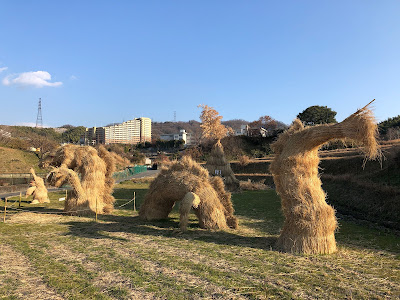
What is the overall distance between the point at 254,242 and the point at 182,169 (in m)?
3.71

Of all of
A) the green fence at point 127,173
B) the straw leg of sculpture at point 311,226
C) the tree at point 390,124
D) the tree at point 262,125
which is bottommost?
the green fence at point 127,173

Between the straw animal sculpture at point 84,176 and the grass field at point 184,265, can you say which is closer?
the grass field at point 184,265

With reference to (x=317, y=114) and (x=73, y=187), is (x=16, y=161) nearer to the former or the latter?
(x=73, y=187)

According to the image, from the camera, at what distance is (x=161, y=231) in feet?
29.2

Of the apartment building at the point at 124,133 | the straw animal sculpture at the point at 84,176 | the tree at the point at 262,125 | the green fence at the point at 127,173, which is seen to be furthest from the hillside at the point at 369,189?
the apartment building at the point at 124,133

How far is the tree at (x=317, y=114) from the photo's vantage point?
49.2 meters

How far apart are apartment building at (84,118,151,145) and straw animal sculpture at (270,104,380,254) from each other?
10394cm

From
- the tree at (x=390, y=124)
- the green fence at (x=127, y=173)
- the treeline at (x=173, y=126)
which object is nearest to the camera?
the green fence at (x=127, y=173)

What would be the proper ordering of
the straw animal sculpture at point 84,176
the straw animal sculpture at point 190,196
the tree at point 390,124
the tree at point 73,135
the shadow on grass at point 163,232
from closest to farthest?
the shadow on grass at point 163,232 < the straw animal sculpture at point 190,196 < the straw animal sculpture at point 84,176 < the tree at point 390,124 < the tree at point 73,135

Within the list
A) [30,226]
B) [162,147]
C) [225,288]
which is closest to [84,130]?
[162,147]

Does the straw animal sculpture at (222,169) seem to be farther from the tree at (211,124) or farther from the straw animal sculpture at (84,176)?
the tree at (211,124)

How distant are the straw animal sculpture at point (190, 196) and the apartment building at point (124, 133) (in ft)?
326

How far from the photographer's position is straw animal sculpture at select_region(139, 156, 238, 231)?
8664 millimetres

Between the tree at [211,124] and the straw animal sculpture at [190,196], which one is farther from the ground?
the tree at [211,124]
